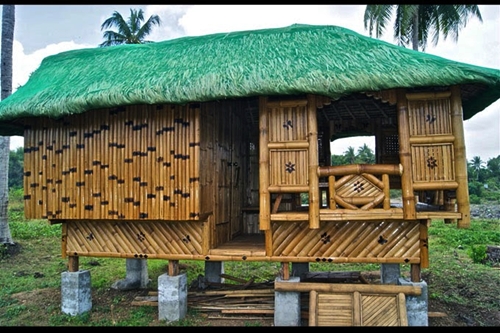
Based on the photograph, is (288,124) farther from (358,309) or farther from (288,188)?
(358,309)

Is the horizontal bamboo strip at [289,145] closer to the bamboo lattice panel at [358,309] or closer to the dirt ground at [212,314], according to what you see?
the bamboo lattice panel at [358,309]

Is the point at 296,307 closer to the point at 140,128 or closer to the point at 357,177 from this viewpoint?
the point at 357,177

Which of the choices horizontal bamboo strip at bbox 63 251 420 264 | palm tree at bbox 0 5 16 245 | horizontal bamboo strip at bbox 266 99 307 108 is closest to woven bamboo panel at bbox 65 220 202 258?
horizontal bamboo strip at bbox 63 251 420 264

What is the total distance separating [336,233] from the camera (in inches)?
237

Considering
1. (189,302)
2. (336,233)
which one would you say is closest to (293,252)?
(336,233)

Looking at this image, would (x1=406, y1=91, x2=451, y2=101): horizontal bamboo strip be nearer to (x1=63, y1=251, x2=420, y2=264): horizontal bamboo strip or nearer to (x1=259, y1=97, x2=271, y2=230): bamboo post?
(x1=259, y1=97, x2=271, y2=230): bamboo post

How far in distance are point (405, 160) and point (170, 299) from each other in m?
4.68

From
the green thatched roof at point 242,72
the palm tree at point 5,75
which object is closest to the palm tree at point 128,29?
the palm tree at point 5,75

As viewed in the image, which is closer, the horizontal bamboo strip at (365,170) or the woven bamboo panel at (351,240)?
the horizontal bamboo strip at (365,170)

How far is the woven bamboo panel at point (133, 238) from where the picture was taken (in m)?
6.53

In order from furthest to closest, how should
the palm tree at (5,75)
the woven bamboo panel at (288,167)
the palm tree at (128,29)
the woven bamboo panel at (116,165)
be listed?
the palm tree at (128,29) → the palm tree at (5,75) → the woven bamboo panel at (116,165) → the woven bamboo panel at (288,167)

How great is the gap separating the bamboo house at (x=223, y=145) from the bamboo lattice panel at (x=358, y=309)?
0.58 meters

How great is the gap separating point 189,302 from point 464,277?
6.96 m

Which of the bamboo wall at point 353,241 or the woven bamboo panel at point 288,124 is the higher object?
the woven bamboo panel at point 288,124
